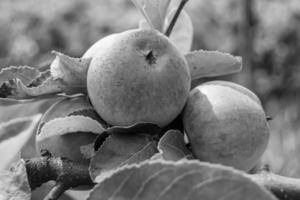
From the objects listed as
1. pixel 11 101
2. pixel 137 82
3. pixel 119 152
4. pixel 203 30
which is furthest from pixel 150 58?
pixel 203 30

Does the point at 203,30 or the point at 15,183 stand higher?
the point at 15,183

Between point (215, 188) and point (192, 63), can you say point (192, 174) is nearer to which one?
point (215, 188)

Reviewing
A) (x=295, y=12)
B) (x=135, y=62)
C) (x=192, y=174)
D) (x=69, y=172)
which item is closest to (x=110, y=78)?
(x=135, y=62)

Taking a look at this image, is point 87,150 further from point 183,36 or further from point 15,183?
point 183,36

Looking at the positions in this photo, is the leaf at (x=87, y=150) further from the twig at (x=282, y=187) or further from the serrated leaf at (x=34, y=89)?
the twig at (x=282, y=187)

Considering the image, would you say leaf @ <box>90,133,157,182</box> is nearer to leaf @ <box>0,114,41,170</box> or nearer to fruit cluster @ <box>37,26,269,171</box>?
fruit cluster @ <box>37,26,269,171</box>

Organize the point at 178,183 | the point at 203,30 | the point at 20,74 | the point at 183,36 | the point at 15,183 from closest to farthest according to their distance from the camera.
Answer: the point at 178,183, the point at 15,183, the point at 20,74, the point at 183,36, the point at 203,30
